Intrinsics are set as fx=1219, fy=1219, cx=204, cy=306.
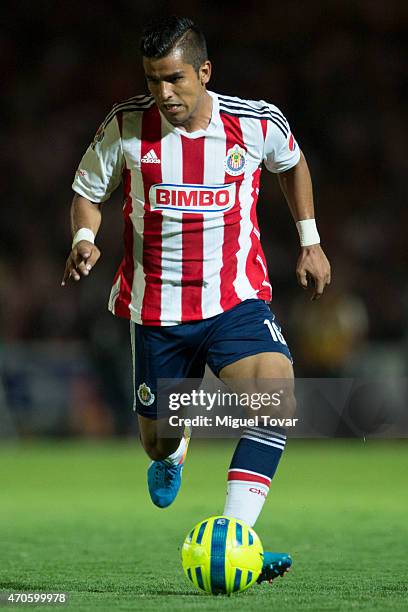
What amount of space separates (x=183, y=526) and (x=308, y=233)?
2285 millimetres

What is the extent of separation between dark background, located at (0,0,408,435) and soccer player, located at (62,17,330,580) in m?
7.36

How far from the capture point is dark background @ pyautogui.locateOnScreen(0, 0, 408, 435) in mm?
12508

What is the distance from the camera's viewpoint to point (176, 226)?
4902 mm

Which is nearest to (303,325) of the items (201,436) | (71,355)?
(201,436)

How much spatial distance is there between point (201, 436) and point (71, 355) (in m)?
1.57

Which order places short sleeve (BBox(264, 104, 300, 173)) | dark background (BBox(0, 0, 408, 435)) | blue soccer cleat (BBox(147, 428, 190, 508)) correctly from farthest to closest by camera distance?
1. dark background (BBox(0, 0, 408, 435))
2. blue soccer cleat (BBox(147, 428, 190, 508))
3. short sleeve (BBox(264, 104, 300, 173))

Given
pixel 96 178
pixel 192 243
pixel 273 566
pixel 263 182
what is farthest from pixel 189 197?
pixel 263 182

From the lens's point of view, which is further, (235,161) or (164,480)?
(164,480)

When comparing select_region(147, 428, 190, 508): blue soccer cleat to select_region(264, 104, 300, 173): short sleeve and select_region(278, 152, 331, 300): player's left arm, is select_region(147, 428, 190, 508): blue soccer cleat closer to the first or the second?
A: select_region(278, 152, 331, 300): player's left arm

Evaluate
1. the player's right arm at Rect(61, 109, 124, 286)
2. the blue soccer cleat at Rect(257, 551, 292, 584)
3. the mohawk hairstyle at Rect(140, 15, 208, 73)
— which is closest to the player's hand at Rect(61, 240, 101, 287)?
the player's right arm at Rect(61, 109, 124, 286)

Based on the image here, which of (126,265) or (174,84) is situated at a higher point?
(174,84)

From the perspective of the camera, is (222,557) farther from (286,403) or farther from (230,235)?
(230,235)

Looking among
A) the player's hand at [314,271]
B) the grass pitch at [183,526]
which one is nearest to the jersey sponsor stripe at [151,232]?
the player's hand at [314,271]

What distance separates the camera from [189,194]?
192 inches
